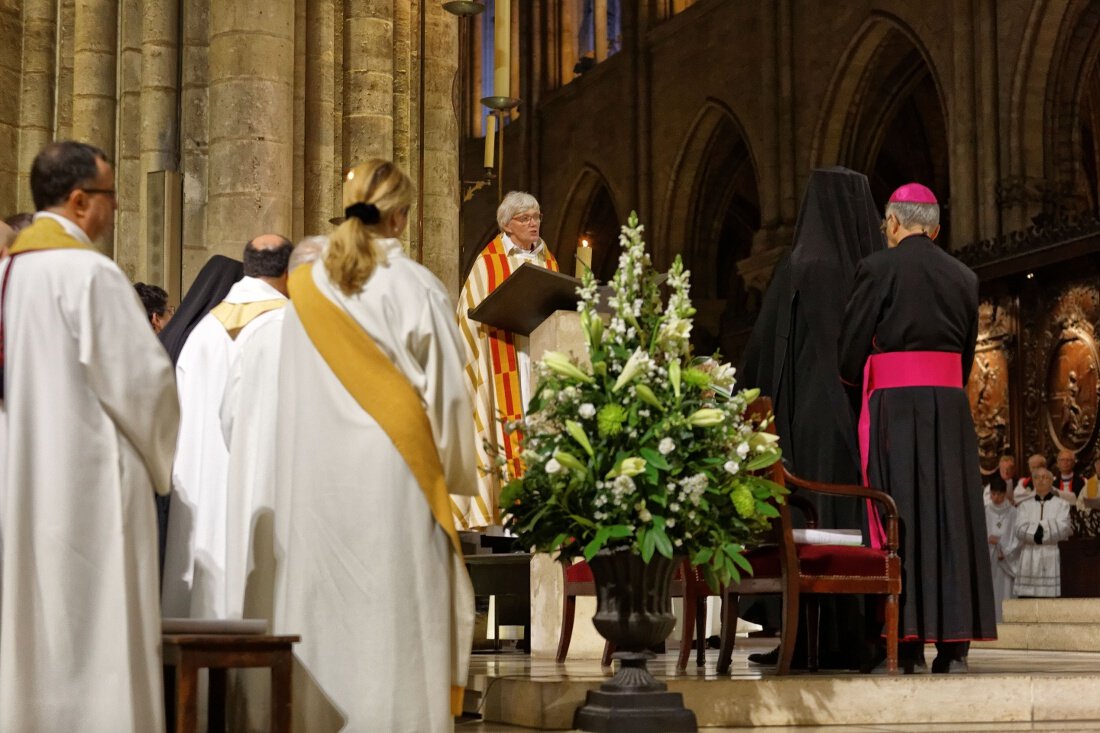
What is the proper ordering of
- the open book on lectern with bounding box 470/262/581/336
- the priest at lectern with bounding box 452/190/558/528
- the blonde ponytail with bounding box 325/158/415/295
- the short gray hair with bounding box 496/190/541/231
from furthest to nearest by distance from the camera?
the short gray hair with bounding box 496/190/541/231 < the priest at lectern with bounding box 452/190/558/528 < the open book on lectern with bounding box 470/262/581/336 < the blonde ponytail with bounding box 325/158/415/295

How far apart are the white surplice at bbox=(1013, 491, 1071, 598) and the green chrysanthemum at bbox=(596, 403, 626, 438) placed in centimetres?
1023

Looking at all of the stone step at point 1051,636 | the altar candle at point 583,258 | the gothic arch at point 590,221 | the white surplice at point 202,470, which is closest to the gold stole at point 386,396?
the white surplice at point 202,470

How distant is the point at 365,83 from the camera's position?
10820 mm

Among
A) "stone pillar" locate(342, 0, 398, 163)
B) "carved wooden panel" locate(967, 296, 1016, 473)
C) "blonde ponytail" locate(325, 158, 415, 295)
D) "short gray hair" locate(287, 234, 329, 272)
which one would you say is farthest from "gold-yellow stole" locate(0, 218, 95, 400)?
"carved wooden panel" locate(967, 296, 1016, 473)

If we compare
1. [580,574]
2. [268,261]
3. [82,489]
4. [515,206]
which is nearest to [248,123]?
[515,206]

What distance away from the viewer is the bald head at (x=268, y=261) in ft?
17.7

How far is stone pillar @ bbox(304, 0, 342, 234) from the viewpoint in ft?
32.6

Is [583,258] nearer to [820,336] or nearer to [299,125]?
[820,336]

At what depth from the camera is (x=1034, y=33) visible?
17.8 m

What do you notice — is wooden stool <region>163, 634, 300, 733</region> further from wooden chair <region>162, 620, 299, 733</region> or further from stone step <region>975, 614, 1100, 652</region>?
stone step <region>975, 614, 1100, 652</region>

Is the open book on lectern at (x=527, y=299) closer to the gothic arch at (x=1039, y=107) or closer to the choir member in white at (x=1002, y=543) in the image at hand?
the choir member in white at (x=1002, y=543)

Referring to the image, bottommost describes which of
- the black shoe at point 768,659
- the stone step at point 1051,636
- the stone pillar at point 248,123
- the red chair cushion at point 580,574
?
the stone step at point 1051,636

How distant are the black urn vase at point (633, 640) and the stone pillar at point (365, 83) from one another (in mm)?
6605

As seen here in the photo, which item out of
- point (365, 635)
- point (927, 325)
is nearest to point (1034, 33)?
point (927, 325)
